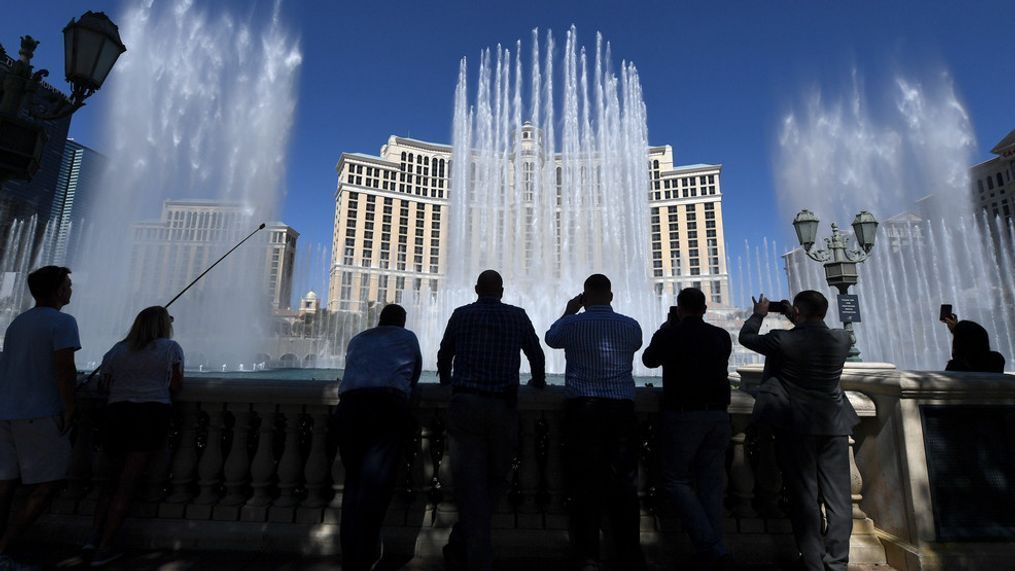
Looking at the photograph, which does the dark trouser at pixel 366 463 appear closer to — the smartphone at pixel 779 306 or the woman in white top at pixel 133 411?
the woman in white top at pixel 133 411

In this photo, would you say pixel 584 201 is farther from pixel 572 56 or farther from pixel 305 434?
pixel 305 434

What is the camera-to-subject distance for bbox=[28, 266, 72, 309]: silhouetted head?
3.12 m

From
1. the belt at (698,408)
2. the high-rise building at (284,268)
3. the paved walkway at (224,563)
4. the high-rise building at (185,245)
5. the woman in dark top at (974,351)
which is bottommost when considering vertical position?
the paved walkway at (224,563)

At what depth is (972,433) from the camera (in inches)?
122

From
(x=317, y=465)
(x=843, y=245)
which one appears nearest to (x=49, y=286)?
(x=317, y=465)

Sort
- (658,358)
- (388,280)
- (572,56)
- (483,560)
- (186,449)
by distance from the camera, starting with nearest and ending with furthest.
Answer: (483,560) < (658,358) < (186,449) < (572,56) < (388,280)

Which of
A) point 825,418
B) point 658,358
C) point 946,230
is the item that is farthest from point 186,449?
point 946,230

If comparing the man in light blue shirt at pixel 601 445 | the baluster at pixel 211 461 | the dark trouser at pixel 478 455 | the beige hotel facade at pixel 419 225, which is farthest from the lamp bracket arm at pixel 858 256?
the beige hotel facade at pixel 419 225

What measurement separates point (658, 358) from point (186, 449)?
3.64m

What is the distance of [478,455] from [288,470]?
63.6 inches

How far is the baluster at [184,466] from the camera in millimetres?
3375

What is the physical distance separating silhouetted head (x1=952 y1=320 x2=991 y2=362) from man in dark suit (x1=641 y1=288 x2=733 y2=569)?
3.01 m

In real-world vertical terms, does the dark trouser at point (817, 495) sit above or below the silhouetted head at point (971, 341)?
below

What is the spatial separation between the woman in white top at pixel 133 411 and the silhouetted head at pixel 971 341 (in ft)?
22.2
